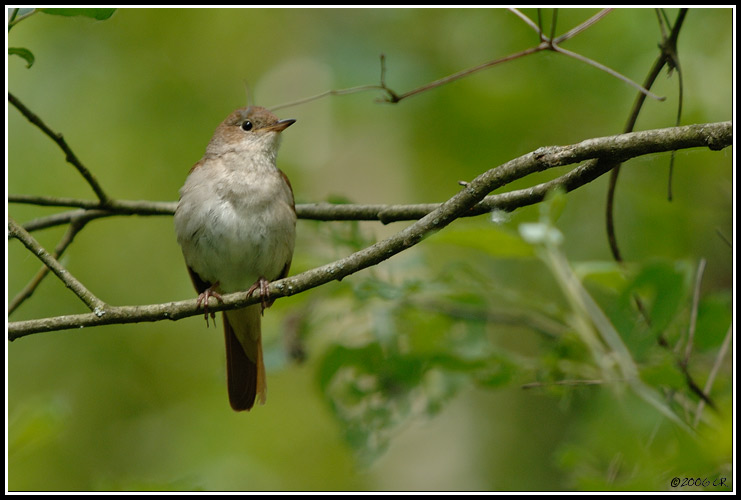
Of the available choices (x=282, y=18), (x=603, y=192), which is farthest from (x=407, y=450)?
(x=282, y=18)

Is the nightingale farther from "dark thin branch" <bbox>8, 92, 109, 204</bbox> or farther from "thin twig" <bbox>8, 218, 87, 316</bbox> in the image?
"dark thin branch" <bbox>8, 92, 109, 204</bbox>

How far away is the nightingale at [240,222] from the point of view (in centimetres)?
446

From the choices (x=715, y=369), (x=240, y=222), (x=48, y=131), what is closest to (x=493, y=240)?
(x=715, y=369)

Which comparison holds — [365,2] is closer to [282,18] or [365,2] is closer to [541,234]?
[541,234]

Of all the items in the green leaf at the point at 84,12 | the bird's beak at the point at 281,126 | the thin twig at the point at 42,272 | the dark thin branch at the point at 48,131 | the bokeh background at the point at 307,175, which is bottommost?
the bokeh background at the point at 307,175

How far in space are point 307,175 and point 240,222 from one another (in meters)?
5.68

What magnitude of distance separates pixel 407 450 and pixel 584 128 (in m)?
4.35

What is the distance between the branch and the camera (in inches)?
97.4

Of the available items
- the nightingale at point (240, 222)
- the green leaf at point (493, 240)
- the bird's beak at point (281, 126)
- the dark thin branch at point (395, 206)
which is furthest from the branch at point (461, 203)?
the bird's beak at point (281, 126)

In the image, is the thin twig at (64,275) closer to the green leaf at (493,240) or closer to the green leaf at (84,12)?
the green leaf at (84,12)

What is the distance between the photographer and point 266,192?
4570 mm

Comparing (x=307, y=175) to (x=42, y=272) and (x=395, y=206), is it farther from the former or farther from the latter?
(x=395, y=206)

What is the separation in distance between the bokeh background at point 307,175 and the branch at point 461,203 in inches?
81.2

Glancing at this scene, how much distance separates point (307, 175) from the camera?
33.1ft
